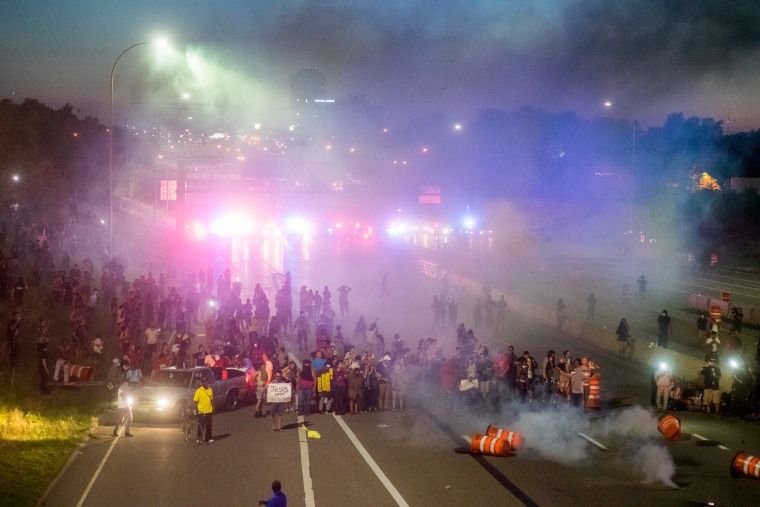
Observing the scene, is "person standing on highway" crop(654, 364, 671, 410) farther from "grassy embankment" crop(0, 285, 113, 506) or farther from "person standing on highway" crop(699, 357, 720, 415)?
"grassy embankment" crop(0, 285, 113, 506)

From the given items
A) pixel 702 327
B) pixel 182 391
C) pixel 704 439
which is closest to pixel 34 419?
pixel 182 391

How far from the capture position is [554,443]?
17.8m

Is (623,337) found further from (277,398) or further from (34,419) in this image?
(34,419)

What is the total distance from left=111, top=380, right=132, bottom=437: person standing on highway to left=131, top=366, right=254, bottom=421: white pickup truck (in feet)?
1.99

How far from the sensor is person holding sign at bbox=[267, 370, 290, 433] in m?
18.7

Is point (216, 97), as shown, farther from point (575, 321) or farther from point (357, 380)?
point (357, 380)

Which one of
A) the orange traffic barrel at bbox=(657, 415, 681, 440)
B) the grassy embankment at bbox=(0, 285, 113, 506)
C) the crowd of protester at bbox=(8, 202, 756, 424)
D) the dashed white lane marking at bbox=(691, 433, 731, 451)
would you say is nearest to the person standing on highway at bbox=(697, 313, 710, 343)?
the crowd of protester at bbox=(8, 202, 756, 424)

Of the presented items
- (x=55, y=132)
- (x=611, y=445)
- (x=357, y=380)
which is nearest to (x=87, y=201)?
(x=55, y=132)

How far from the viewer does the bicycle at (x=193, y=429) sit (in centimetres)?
1758

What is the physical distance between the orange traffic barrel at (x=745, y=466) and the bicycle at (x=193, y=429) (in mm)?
9931

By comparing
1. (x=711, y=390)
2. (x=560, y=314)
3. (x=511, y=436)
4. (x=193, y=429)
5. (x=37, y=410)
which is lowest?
(x=37, y=410)

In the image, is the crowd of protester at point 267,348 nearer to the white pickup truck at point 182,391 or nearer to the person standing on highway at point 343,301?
the person standing on highway at point 343,301

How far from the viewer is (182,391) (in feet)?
64.7

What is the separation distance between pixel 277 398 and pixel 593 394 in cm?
822
